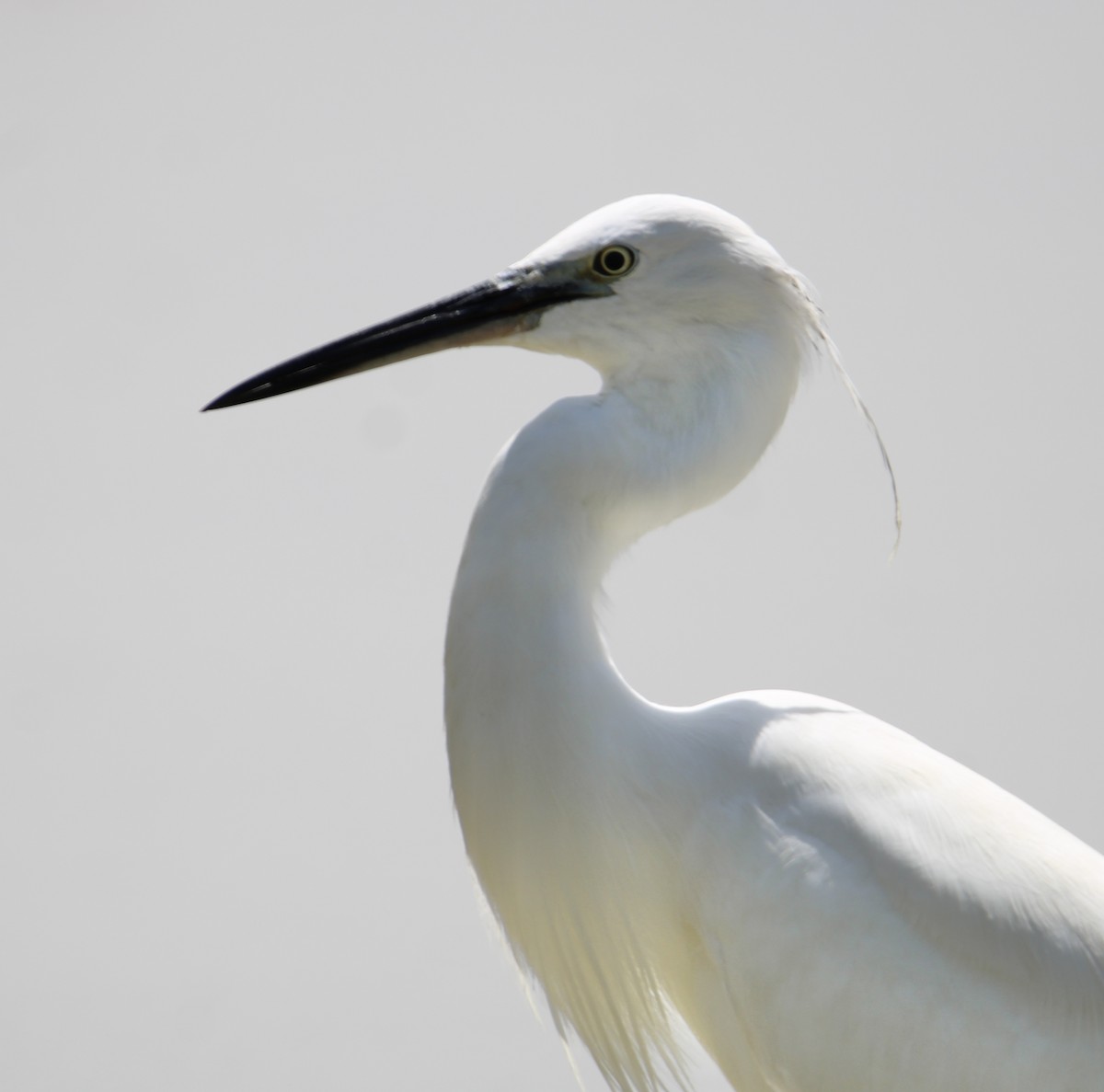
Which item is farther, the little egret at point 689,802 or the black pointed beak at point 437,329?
the black pointed beak at point 437,329

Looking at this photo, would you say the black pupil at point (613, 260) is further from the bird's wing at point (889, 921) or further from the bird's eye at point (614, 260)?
the bird's wing at point (889, 921)

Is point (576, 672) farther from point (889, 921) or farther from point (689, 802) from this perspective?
point (889, 921)

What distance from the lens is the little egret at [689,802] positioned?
1127mm

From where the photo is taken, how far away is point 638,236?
1.20m

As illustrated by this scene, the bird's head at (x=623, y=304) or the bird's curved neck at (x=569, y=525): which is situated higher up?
the bird's head at (x=623, y=304)

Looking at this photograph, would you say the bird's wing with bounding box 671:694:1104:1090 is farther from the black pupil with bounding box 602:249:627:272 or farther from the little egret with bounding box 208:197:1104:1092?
the black pupil with bounding box 602:249:627:272

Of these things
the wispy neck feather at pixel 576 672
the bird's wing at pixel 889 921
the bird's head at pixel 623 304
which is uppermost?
the bird's head at pixel 623 304

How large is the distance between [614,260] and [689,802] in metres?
0.51

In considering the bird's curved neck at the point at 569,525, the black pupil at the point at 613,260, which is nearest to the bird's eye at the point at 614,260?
the black pupil at the point at 613,260

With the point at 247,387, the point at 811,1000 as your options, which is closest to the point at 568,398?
the point at 247,387

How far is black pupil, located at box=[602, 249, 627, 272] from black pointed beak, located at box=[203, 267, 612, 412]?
3 cm

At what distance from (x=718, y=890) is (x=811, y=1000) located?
0.40ft

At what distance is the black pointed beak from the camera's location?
4.07ft

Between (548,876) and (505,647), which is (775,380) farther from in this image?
(548,876)
